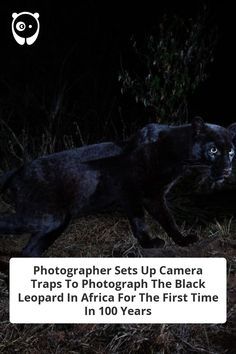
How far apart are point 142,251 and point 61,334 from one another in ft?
3.66

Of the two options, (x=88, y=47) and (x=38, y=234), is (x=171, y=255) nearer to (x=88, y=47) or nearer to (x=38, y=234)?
(x=38, y=234)

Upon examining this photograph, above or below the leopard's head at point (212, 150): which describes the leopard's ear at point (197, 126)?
above

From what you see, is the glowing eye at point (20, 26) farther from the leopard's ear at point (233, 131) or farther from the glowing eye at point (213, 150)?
the glowing eye at point (213, 150)

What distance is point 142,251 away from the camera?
570 centimetres

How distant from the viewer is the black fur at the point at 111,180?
Result: 16.0 ft

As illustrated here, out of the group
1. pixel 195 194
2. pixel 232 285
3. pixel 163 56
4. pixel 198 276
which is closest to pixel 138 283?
pixel 198 276

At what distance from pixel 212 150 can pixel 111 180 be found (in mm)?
808

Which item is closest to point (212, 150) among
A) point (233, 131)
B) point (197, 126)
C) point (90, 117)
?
point (197, 126)

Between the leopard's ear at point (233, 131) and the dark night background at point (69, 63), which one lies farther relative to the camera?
Result: the dark night background at point (69, 63)

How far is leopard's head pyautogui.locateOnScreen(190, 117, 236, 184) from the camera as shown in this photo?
16.4 ft

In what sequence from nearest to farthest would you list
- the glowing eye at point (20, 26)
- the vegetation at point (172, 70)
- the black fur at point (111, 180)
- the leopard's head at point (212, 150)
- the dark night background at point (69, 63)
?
1. the black fur at point (111, 180)
2. the leopard's head at point (212, 150)
3. the glowing eye at point (20, 26)
4. the vegetation at point (172, 70)
5. the dark night background at point (69, 63)

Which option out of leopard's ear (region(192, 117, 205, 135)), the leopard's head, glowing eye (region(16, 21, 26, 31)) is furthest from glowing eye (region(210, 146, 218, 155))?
glowing eye (region(16, 21, 26, 31))

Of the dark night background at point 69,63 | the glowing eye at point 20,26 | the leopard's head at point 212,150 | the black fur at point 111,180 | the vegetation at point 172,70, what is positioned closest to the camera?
the black fur at point 111,180

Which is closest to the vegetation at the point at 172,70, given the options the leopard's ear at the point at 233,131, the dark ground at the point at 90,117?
the dark ground at the point at 90,117
